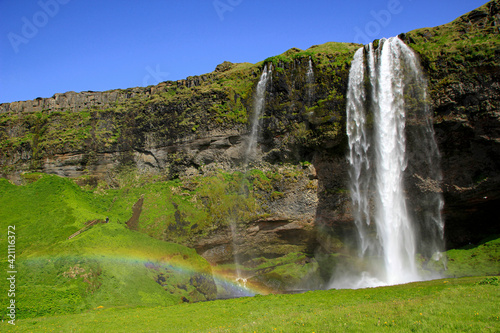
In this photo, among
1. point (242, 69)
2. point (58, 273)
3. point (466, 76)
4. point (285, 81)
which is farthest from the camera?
point (242, 69)

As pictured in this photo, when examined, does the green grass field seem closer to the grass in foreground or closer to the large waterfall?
the grass in foreground

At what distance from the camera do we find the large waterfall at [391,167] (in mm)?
37594

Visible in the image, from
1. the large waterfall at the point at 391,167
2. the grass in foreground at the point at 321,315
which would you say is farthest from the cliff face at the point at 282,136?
the grass in foreground at the point at 321,315

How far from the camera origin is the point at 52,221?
127 ft

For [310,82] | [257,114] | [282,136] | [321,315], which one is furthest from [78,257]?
[310,82]

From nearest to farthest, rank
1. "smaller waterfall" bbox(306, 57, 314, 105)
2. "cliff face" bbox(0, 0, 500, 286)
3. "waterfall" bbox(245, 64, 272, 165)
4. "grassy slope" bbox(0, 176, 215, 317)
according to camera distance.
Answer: "grassy slope" bbox(0, 176, 215, 317), "cliff face" bbox(0, 0, 500, 286), "smaller waterfall" bbox(306, 57, 314, 105), "waterfall" bbox(245, 64, 272, 165)

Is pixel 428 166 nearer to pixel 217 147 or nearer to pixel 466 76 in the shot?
pixel 466 76

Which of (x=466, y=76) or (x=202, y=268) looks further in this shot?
(x=202, y=268)

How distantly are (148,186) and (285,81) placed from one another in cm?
2425

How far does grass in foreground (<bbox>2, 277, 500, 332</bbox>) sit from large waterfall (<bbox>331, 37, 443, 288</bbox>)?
50.8ft

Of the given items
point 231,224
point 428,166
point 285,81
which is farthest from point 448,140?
point 231,224

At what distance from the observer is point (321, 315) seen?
16.6 m

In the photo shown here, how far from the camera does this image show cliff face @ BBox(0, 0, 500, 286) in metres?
36.0

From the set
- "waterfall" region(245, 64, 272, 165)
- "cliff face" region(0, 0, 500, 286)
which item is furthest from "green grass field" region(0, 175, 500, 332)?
"waterfall" region(245, 64, 272, 165)
